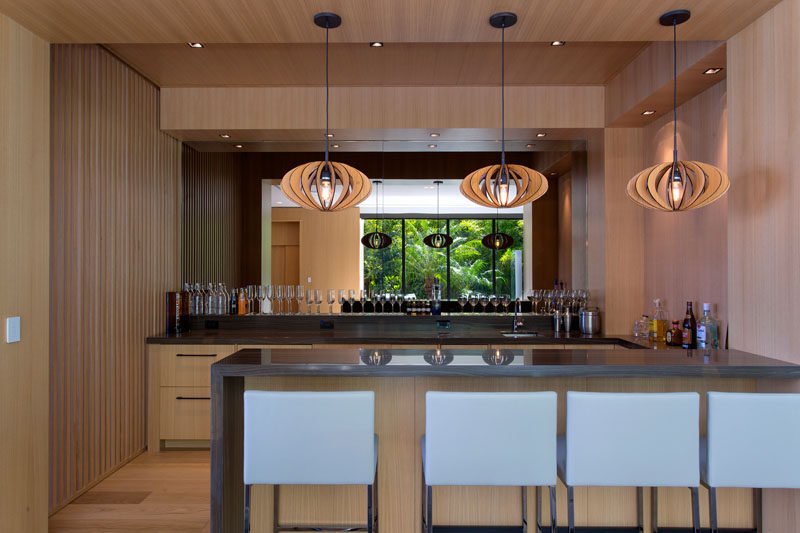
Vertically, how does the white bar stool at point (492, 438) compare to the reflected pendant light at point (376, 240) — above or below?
below

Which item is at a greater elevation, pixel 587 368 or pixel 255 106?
pixel 255 106

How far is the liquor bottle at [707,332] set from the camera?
10.1 ft

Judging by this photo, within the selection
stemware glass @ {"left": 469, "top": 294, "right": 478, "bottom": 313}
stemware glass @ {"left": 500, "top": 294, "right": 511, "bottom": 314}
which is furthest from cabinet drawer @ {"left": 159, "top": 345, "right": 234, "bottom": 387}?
stemware glass @ {"left": 500, "top": 294, "right": 511, "bottom": 314}

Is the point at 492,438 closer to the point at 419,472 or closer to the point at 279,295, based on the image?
the point at 419,472

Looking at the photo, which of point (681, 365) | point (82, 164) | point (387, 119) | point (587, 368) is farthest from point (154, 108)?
point (681, 365)

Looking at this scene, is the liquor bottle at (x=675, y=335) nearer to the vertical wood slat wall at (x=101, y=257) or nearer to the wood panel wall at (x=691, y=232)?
the wood panel wall at (x=691, y=232)

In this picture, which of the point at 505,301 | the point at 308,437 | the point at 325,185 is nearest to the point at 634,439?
the point at 308,437

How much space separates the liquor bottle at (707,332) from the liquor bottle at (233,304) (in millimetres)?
3559

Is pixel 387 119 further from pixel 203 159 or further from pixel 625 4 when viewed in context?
pixel 625 4

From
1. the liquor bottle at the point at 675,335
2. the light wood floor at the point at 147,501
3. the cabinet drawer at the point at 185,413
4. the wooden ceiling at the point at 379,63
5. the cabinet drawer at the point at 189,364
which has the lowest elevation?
the light wood floor at the point at 147,501

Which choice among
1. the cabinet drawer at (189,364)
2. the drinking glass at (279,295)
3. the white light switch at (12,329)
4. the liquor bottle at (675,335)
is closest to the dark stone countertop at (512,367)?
the white light switch at (12,329)

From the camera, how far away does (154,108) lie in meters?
4.13

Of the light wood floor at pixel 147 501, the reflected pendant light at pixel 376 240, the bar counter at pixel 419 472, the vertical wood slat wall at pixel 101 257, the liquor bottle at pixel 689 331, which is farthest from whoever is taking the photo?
the reflected pendant light at pixel 376 240

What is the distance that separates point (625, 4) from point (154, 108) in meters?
3.42
